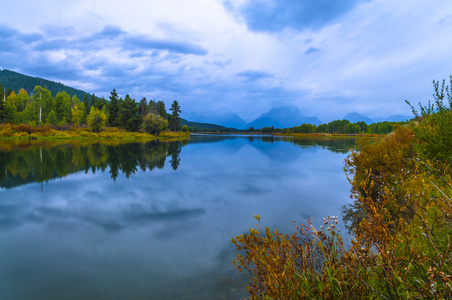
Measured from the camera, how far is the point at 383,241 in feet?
9.30

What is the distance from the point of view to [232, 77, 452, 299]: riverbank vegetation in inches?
103

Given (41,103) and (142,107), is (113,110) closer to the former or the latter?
(142,107)

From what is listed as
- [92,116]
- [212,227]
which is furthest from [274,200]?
[92,116]

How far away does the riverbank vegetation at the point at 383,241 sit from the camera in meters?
2.62

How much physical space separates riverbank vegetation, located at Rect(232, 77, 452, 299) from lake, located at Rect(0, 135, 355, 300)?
1149 millimetres

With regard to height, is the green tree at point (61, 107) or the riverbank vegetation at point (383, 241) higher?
the green tree at point (61, 107)

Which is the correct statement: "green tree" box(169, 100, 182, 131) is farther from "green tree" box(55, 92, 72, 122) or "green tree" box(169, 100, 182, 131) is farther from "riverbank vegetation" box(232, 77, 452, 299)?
"riverbank vegetation" box(232, 77, 452, 299)

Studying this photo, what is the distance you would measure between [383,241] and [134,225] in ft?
28.1

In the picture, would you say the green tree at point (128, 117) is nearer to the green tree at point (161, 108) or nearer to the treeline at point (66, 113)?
the treeline at point (66, 113)

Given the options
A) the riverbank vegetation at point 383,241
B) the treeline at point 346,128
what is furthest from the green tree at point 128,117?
the treeline at point 346,128

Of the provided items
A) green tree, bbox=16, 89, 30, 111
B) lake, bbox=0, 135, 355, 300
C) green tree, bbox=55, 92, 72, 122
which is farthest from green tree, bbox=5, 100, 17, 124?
lake, bbox=0, 135, 355, 300

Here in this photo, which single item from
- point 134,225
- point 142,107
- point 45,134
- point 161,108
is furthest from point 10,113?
point 134,225

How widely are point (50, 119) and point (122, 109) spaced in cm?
2122

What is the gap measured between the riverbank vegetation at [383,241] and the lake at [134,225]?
3.77 feet
